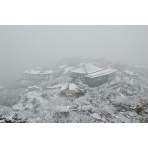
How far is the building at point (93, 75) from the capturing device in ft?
106

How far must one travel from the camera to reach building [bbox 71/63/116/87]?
32281 millimetres

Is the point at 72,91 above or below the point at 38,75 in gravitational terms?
above

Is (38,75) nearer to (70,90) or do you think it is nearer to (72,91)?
(70,90)

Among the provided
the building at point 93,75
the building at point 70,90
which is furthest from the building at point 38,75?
the building at point 70,90

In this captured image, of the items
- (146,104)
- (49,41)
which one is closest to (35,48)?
(49,41)

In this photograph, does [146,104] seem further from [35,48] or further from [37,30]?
[37,30]

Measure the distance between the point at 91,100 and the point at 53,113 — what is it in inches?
260

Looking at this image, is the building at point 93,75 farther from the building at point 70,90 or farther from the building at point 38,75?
the building at point 38,75

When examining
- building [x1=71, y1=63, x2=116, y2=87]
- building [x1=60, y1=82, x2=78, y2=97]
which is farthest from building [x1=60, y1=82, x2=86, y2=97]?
building [x1=71, y1=63, x2=116, y2=87]

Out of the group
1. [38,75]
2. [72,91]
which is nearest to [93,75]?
[72,91]

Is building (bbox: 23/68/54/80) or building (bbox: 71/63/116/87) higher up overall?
building (bbox: 71/63/116/87)

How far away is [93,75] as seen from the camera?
1278 inches

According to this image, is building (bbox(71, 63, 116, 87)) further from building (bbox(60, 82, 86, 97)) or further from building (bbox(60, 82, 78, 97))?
building (bbox(60, 82, 78, 97))

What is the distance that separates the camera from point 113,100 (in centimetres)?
2544
